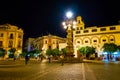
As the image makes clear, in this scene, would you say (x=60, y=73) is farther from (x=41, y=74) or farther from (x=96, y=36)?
(x=96, y=36)

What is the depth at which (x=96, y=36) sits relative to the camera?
222 ft

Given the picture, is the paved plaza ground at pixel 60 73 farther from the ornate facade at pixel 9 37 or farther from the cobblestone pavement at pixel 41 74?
the ornate facade at pixel 9 37

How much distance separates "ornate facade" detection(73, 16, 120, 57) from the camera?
63.9m

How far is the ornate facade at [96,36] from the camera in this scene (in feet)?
210

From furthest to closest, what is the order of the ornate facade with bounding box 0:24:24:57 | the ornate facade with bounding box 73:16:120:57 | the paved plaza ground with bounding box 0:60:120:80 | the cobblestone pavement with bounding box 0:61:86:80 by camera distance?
1. the ornate facade with bounding box 0:24:24:57
2. the ornate facade with bounding box 73:16:120:57
3. the paved plaza ground with bounding box 0:60:120:80
4. the cobblestone pavement with bounding box 0:61:86:80

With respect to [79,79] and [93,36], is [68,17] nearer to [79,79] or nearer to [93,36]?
[79,79]

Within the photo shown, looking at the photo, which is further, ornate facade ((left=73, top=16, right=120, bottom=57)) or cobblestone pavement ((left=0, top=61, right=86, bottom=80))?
ornate facade ((left=73, top=16, right=120, bottom=57))

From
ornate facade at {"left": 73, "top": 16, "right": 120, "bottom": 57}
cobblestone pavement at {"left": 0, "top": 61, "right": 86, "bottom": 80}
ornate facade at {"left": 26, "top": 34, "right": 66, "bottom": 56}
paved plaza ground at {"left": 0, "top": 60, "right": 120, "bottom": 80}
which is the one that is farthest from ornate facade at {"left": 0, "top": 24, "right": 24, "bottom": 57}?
cobblestone pavement at {"left": 0, "top": 61, "right": 86, "bottom": 80}

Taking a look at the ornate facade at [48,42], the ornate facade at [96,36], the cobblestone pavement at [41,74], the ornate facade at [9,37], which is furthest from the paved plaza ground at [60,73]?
the ornate facade at [48,42]

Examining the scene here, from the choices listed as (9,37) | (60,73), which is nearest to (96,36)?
(9,37)

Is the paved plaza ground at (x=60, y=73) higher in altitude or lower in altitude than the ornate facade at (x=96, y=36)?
lower

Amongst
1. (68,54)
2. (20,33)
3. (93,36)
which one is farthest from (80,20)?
(68,54)

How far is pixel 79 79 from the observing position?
29.4 ft

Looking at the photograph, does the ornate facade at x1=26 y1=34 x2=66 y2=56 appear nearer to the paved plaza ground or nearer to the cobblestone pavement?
the paved plaza ground
